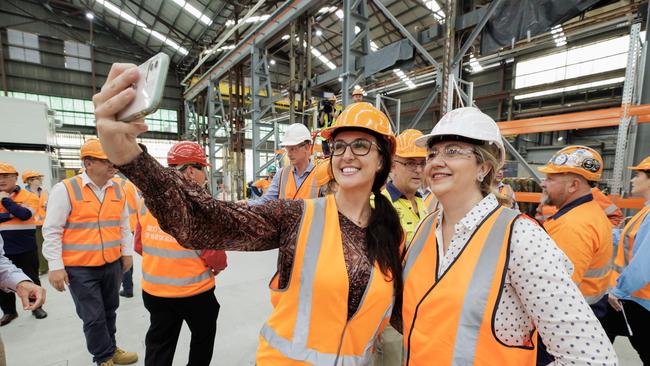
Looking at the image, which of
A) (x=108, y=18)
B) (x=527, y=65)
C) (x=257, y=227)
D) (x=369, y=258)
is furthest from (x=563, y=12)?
(x=108, y=18)

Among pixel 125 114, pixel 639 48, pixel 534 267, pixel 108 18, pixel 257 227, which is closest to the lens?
pixel 125 114

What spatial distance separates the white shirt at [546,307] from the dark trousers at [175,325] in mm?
2097

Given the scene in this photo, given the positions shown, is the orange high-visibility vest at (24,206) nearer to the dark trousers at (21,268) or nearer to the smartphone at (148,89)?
the dark trousers at (21,268)

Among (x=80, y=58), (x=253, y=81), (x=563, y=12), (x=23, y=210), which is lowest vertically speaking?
(x=23, y=210)

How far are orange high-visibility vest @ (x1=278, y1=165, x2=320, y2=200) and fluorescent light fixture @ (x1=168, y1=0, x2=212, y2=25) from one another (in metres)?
13.6

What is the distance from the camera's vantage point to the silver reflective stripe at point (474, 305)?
3.06 feet

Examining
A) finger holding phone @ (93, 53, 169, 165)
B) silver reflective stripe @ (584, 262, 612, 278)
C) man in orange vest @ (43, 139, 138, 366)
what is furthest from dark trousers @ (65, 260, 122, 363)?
silver reflective stripe @ (584, 262, 612, 278)

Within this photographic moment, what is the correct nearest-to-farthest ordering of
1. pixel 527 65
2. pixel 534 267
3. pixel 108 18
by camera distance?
pixel 534 267 → pixel 527 65 → pixel 108 18

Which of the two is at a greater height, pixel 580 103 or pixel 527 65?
pixel 527 65

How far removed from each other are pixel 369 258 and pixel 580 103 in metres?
14.2

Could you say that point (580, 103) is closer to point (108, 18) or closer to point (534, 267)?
point (534, 267)

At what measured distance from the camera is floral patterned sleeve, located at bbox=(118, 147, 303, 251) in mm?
771

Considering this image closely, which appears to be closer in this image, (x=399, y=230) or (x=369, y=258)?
(x=369, y=258)

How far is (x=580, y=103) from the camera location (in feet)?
35.6
